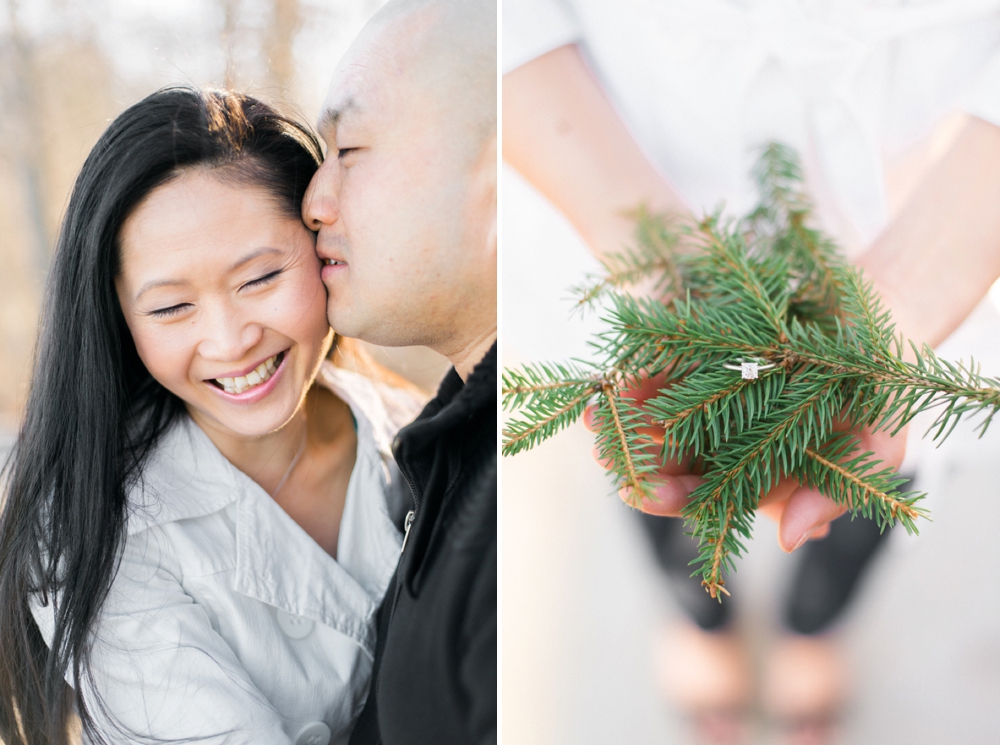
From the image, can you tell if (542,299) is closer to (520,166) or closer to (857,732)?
(520,166)

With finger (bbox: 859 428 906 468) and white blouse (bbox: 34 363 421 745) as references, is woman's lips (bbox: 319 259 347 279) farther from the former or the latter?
finger (bbox: 859 428 906 468)

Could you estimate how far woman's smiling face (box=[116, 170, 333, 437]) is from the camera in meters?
0.37

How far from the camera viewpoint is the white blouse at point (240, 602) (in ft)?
1.28

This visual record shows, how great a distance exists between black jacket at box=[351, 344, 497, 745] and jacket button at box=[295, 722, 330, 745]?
0.7 inches

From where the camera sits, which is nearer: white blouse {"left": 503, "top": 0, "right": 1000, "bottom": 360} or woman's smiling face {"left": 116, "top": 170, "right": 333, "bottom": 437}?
woman's smiling face {"left": 116, "top": 170, "right": 333, "bottom": 437}

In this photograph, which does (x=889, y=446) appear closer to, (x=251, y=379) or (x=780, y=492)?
(x=780, y=492)

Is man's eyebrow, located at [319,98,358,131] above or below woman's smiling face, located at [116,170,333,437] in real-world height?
above

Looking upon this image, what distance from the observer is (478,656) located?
1.49 ft

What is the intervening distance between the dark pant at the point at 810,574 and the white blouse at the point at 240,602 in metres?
0.24

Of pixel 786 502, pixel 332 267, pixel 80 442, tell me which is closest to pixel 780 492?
pixel 786 502

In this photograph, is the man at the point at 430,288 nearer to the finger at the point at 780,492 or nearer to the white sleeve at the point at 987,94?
the finger at the point at 780,492

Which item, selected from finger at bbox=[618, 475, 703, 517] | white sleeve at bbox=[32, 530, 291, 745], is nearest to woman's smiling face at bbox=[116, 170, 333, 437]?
white sleeve at bbox=[32, 530, 291, 745]

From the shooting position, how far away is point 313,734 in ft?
1.39

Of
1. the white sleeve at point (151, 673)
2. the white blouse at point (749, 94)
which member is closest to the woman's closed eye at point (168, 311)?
the white sleeve at point (151, 673)
